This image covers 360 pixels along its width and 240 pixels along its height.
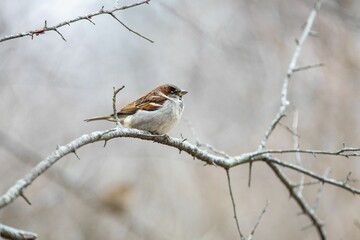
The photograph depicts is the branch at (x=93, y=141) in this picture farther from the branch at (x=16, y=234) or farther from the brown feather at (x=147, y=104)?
the brown feather at (x=147, y=104)

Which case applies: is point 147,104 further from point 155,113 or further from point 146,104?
point 155,113

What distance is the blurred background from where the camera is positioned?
7.94 meters

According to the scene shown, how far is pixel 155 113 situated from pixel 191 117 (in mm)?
5793

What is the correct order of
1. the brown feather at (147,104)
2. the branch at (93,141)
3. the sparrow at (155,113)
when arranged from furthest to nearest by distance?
the brown feather at (147,104), the sparrow at (155,113), the branch at (93,141)

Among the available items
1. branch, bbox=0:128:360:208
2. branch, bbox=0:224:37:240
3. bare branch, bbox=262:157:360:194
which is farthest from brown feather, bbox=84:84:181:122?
branch, bbox=0:224:37:240

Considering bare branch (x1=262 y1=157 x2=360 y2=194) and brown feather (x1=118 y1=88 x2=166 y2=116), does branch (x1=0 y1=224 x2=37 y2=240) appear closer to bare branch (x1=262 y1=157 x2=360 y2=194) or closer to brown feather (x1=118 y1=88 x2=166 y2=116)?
bare branch (x1=262 y1=157 x2=360 y2=194)

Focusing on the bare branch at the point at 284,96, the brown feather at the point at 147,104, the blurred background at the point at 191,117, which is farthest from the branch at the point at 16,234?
the blurred background at the point at 191,117

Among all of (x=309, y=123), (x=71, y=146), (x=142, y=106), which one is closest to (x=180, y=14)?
(x=309, y=123)

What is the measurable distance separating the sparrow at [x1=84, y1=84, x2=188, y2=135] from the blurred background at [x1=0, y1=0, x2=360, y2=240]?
282cm

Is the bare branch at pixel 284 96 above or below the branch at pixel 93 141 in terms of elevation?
above

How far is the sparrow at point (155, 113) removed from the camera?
4.54 metres

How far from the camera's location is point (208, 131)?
933 cm

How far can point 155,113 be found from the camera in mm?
4590

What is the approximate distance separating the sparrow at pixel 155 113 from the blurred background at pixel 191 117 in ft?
9.25
